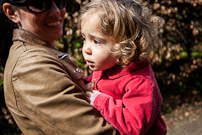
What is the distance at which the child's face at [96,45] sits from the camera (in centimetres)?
161

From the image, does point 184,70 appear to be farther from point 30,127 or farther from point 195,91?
point 30,127

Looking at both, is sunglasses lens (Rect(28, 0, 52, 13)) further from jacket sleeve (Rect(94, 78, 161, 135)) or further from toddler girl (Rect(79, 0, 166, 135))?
jacket sleeve (Rect(94, 78, 161, 135))

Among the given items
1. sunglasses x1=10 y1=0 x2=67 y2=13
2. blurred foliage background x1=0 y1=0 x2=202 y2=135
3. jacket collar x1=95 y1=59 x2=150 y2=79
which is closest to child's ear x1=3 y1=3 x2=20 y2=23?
sunglasses x1=10 y1=0 x2=67 y2=13

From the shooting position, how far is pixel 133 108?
1487 millimetres

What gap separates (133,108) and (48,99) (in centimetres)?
59

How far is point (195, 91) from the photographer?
573 cm

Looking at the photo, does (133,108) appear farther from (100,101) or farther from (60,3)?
(60,3)

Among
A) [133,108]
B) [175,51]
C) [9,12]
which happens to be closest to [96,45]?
[133,108]

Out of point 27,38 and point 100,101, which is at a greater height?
point 27,38

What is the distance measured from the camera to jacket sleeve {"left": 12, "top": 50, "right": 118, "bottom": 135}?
1.35m

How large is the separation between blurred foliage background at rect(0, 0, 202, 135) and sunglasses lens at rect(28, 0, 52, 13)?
7.37ft

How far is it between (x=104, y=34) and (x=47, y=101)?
0.64 m

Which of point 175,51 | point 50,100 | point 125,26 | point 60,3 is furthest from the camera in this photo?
point 175,51

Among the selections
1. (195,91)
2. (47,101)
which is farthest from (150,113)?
(195,91)
